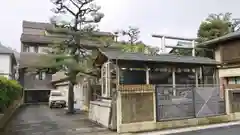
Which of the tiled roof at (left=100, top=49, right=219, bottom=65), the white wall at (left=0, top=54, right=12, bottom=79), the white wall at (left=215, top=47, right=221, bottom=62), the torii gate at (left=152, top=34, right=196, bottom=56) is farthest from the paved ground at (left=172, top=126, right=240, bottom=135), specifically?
the white wall at (left=0, top=54, right=12, bottom=79)

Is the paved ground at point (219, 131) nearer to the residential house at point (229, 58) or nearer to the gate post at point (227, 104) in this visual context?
the gate post at point (227, 104)

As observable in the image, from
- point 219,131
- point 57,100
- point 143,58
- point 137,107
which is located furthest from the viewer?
point 57,100

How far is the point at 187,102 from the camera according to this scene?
9.96 meters

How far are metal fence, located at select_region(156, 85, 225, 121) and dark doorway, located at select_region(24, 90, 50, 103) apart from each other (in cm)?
2457

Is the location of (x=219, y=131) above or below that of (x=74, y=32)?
below

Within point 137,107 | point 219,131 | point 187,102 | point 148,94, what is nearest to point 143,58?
point 187,102

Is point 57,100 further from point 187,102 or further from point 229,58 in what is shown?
point 229,58

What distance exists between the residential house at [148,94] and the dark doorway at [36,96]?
1883 centimetres

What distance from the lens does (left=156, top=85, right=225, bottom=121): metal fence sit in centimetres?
938

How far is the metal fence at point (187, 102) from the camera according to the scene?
9.38 metres

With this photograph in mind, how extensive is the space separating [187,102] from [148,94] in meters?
2.15

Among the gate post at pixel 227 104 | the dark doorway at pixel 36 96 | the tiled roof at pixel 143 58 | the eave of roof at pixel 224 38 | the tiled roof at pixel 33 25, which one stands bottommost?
the dark doorway at pixel 36 96

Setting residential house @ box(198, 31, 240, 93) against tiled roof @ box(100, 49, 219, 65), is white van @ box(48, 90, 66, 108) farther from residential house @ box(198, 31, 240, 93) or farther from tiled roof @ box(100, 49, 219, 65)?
residential house @ box(198, 31, 240, 93)

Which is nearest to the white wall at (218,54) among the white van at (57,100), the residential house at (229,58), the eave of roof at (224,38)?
the residential house at (229,58)
